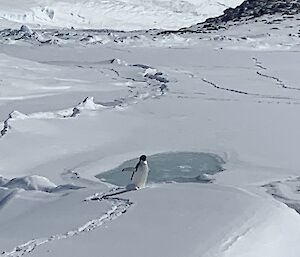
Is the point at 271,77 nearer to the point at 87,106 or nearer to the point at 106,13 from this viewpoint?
the point at 87,106

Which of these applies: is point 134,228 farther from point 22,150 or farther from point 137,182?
point 22,150

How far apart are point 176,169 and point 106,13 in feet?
202

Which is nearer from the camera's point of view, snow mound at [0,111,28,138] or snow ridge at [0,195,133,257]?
snow ridge at [0,195,133,257]

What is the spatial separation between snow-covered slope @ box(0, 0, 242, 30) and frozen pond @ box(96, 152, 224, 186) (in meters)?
51.6

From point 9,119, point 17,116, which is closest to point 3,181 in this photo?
point 9,119

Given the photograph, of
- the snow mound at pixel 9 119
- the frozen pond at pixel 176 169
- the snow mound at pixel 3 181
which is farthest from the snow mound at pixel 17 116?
the snow mound at pixel 3 181

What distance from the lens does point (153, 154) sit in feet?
31.6

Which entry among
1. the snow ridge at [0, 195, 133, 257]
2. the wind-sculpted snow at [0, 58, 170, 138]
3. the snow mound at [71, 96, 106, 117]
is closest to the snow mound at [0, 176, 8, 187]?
the snow ridge at [0, 195, 133, 257]

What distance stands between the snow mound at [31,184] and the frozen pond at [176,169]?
1134mm

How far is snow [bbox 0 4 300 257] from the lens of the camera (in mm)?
5027

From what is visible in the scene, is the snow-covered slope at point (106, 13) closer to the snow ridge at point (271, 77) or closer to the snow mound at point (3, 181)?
the snow ridge at point (271, 77)

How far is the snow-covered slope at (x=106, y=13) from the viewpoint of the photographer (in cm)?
6223

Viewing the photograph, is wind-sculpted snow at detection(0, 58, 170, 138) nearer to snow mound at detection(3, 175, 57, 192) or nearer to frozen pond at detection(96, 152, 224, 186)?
frozen pond at detection(96, 152, 224, 186)

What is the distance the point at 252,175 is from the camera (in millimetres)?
8562
